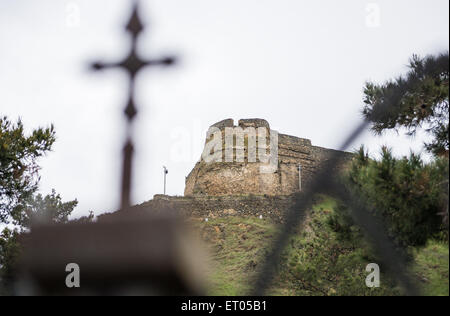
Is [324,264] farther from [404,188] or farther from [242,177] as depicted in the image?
[242,177]

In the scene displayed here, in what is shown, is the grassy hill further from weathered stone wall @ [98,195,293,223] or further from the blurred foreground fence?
weathered stone wall @ [98,195,293,223]

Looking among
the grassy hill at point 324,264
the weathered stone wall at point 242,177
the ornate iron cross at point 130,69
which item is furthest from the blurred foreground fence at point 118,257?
the weathered stone wall at point 242,177

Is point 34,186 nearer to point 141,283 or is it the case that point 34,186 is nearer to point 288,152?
point 141,283

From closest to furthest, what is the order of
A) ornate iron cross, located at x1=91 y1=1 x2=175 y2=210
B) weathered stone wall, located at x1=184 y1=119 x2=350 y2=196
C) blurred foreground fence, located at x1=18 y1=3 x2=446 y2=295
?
1. blurred foreground fence, located at x1=18 y1=3 x2=446 y2=295
2. ornate iron cross, located at x1=91 y1=1 x2=175 y2=210
3. weathered stone wall, located at x1=184 y1=119 x2=350 y2=196

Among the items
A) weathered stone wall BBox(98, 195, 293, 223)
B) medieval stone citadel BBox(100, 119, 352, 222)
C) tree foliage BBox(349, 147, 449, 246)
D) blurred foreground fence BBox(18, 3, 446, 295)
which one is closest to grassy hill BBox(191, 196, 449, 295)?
tree foliage BBox(349, 147, 449, 246)

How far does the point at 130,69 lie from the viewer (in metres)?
2.02

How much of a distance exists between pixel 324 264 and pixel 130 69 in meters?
9.99

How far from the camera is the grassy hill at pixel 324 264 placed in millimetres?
8117

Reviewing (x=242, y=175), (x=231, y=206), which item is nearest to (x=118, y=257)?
(x=231, y=206)

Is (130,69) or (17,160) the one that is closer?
(130,69)

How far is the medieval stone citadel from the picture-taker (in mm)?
25328

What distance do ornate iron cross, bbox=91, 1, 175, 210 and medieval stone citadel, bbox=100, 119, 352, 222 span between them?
22816mm

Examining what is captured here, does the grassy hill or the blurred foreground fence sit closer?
the blurred foreground fence
